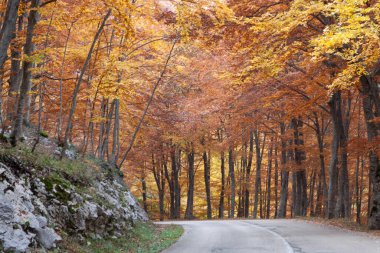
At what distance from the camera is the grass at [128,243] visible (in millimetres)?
8375

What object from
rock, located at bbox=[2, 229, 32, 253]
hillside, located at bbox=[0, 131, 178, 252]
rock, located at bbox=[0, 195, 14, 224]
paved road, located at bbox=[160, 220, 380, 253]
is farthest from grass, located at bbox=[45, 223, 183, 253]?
rock, located at bbox=[0, 195, 14, 224]

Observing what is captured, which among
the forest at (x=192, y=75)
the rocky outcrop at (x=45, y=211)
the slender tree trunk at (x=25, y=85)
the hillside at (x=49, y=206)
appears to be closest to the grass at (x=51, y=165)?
the hillside at (x=49, y=206)

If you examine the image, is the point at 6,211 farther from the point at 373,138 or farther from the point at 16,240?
the point at 373,138

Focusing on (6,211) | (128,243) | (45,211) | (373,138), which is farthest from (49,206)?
(373,138)

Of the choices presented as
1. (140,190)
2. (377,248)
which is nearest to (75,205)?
(377,248)

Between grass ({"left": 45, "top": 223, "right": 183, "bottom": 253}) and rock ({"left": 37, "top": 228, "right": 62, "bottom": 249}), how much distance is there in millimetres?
153

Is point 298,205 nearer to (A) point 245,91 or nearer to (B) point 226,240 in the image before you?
(A) point 245,91

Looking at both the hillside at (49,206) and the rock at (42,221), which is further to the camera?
the rock at (42,221)

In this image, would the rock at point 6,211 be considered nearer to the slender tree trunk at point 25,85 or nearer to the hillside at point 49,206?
the hillside at point 49,206

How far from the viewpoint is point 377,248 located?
34.6ft

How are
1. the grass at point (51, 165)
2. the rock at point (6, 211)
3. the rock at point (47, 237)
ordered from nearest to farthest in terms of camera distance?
the rock at point (6, 211) → the rock at point (47, 237) → the grass at point (51, 165)

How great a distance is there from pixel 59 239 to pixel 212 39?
993cm

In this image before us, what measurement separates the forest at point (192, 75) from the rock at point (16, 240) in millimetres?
3327

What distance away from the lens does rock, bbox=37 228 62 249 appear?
7.43 m
